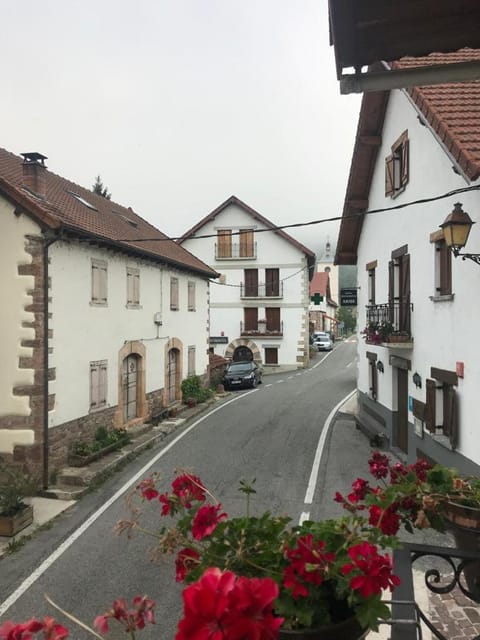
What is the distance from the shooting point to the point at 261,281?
34.1 meters

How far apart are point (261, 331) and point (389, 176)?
71.5 ft

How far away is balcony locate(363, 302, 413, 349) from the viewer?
11.6 m

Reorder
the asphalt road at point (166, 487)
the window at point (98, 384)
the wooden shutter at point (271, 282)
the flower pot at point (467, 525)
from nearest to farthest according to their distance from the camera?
the flower pot at point (467, 525) → the asphalt road at point (166, 487) → the window at point (98, 384) → the wooden shutter at point (271, 282)

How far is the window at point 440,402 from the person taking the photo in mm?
9391

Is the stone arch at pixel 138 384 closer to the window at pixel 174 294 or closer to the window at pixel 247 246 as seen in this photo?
the window at pixel 174 294

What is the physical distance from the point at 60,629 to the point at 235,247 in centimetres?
3309

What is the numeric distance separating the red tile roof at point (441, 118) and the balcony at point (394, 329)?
3195mm

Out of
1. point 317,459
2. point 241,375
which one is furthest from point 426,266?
point 241,375

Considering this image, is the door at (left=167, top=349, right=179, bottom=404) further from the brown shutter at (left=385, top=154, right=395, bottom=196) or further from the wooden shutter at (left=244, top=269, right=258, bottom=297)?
the wooden shutter at (left=244, top=269, right=258, bottom=297)

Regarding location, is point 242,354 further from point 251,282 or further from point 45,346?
point 45,346

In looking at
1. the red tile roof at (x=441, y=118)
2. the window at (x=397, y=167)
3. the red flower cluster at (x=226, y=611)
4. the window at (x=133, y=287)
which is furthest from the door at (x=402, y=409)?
the red flower cluster at (x=226, y=611)

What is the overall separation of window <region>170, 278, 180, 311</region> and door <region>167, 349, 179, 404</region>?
172 cm

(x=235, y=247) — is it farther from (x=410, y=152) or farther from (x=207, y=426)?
(x=410, y=152)

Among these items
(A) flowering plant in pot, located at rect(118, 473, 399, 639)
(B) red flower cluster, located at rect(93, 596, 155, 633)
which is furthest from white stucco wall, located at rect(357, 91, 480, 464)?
(B) red flower cluster, located at rect(93, 596, 155, 633)
